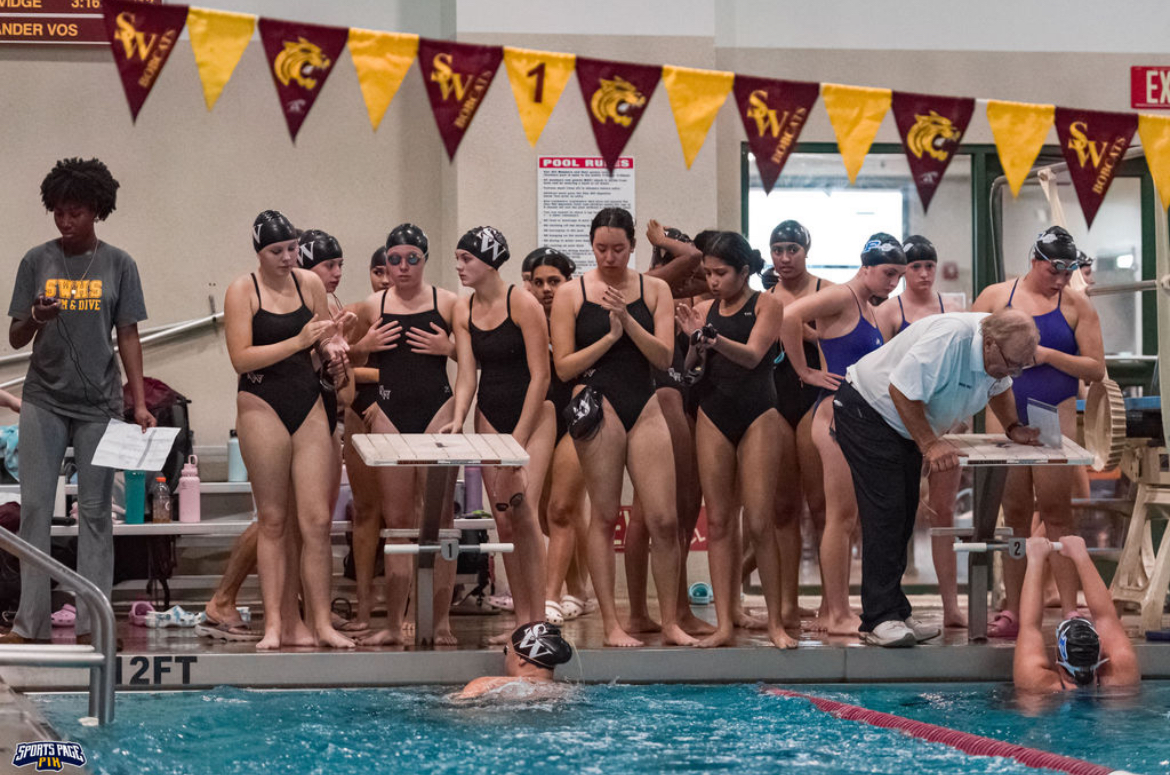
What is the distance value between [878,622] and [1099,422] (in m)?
1.68

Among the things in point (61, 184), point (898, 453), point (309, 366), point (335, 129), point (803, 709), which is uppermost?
point (335, 129)

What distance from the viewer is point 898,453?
623 centimetres

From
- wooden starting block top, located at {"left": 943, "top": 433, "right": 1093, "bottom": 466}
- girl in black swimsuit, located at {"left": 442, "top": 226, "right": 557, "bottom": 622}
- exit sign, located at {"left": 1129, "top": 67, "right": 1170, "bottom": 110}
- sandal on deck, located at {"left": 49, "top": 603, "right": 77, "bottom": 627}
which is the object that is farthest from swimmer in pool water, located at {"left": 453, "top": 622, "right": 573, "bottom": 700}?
exit sign, located at {"left": 1129, "top": 67, "right": 1170, "bottom": 110}

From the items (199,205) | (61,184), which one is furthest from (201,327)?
(61,184)

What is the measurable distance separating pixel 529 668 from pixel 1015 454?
226cm

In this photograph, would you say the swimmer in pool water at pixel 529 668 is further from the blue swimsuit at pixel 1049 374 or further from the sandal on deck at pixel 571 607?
the blue swimsuit at pixel 1049 374

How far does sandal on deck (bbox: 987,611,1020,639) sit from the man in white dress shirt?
0.36 m

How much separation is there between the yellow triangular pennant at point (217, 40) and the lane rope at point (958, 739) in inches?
127

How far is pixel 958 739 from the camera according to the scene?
4.80 m

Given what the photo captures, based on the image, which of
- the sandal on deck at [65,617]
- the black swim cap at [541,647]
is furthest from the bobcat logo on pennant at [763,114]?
the sandal on deck at [65,617]

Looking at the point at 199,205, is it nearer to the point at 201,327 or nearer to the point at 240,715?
the point at 201,327

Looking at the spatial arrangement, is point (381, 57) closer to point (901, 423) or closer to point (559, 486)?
Answer: point (559, 486)

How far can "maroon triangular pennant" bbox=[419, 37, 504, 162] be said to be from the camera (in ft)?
18.7

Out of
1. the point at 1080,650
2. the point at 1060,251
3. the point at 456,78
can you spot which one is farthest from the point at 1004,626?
the point at 456,78
